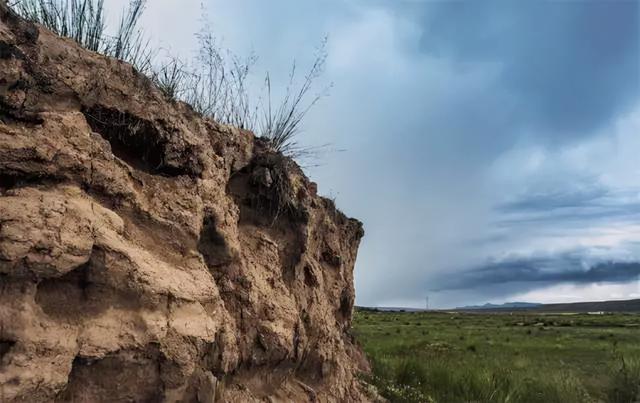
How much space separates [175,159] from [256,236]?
177 cm

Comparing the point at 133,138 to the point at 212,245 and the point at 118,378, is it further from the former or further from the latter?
the point at 118,378

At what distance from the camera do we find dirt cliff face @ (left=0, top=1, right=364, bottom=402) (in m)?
3.86

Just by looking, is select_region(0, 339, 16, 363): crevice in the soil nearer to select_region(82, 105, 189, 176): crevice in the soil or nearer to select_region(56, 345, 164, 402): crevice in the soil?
select_region(56, 345, 164, 402): crevice in the soil

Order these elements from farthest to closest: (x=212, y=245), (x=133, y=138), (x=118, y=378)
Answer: (x=212, y=245)
(x=133, y=138)
(x=118, y=378)

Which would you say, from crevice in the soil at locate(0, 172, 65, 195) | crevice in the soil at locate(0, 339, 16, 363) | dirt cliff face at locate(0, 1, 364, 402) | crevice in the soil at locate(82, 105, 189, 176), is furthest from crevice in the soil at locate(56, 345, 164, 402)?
crevice in the soil at locate(82, 105, 189, 176)

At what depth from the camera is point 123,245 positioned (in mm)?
4492

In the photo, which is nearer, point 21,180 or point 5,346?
point 5,346

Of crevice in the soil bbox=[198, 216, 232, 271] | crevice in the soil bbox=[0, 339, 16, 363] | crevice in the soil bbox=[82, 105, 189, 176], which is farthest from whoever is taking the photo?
crevice in the soil bbox=[198, 216, 232, 271]

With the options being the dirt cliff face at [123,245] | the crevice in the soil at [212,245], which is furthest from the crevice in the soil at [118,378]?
the crevice in the soil at [212,245]

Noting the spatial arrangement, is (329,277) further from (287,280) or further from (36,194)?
(36,194)

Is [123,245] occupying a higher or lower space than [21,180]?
lower

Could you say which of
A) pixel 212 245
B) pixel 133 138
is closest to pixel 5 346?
pixel 133 138

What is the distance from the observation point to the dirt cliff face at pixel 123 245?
152 inches

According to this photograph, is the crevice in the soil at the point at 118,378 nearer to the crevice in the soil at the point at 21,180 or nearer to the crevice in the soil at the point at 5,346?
the crevice in the soil at the point at 5,346
